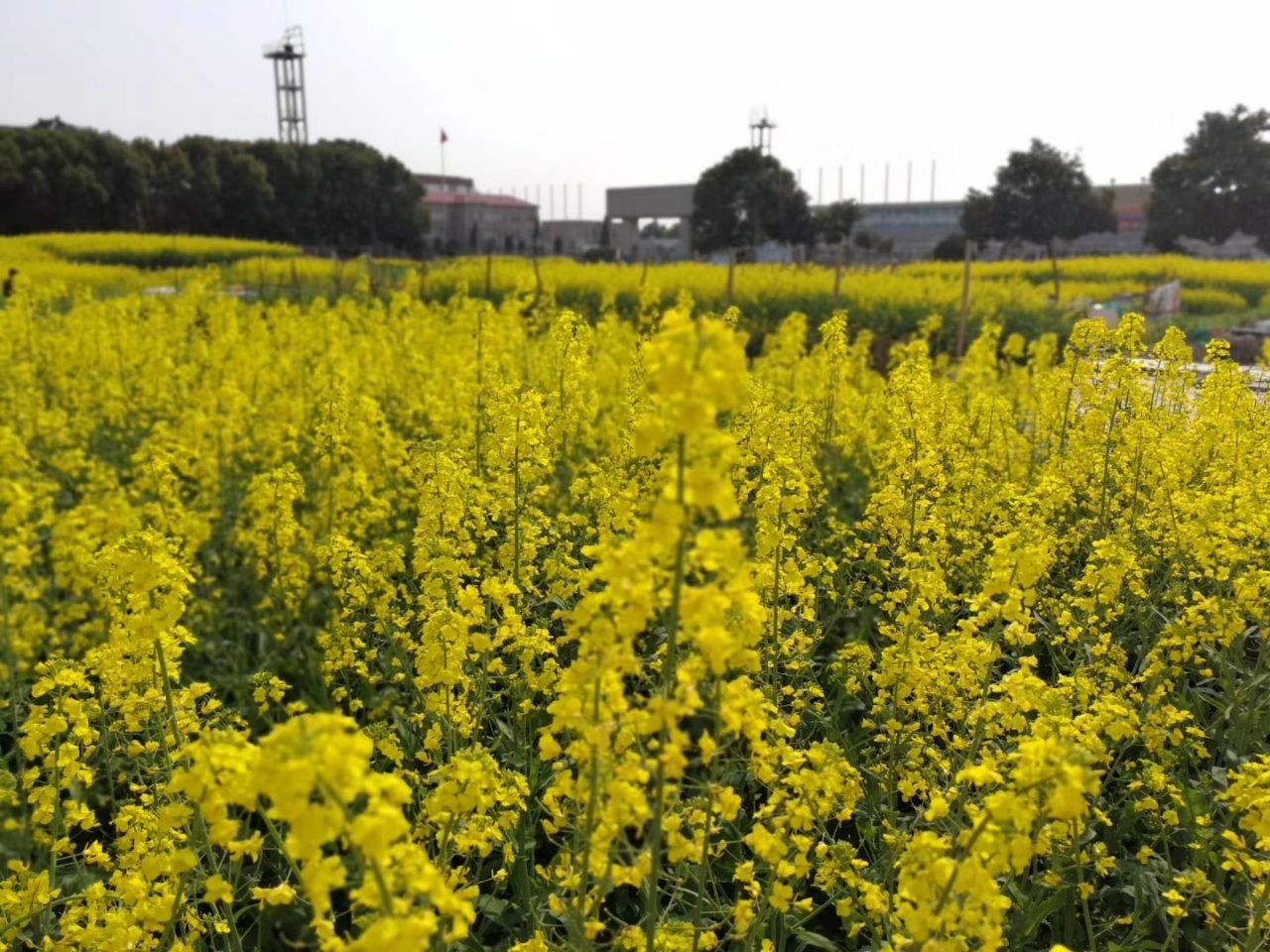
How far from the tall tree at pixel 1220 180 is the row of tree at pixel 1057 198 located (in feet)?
0.16

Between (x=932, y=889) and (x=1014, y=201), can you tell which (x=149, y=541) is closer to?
(x=932, y=889)

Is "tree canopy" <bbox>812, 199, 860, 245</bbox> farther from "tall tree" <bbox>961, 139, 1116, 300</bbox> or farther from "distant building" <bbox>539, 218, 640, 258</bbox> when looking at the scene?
"distant building" <bbox>539, 218, 640, 258</bbox>

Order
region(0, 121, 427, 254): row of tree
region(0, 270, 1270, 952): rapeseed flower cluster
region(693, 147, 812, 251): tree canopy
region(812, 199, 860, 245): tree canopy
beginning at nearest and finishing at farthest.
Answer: region(0, 270, 1270, 952): rapeseed flower cluster, region(0, 121, 427, 254): row of tree, region(693, 147, 812, 251): tree canopy, region(812, 199, 860, 245): tree canopy

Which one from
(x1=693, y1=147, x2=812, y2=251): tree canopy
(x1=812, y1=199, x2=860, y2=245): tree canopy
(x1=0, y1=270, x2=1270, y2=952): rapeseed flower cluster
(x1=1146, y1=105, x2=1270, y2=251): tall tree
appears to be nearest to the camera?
(x1=0, y1=270, x2=1270, y2=952): rapeseed flower cluster

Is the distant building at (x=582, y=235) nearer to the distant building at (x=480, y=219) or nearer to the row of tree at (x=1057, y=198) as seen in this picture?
the distant building at (x=480, y=219)

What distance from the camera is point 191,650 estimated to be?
17.3 feet

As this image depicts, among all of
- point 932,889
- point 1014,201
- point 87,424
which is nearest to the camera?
point 932,889

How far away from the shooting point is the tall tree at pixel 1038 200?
170 ft

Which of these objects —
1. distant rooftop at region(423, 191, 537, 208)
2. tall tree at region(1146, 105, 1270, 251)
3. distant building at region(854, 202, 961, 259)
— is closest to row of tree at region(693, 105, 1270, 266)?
tall tree at region(1146, 105, 1270, 251)

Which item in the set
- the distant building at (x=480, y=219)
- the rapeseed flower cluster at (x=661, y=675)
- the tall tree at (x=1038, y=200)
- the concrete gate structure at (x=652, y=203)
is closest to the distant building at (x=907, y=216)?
Answer: the concrete gate structure at (x=652, y=203)

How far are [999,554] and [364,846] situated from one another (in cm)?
199

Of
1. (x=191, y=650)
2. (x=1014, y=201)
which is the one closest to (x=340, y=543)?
(x=191, y=650)

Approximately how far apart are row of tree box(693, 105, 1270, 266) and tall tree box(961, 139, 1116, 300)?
0.17ft

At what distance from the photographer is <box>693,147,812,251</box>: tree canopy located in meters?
54.0
